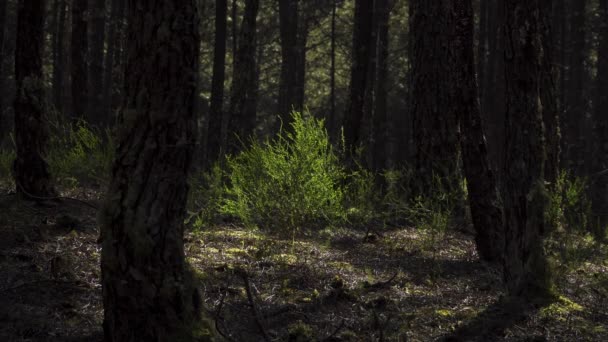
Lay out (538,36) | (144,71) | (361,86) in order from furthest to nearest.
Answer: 1. (361,86)
2. (538,36)
3. (144,71)

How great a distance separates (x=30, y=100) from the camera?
6.37m

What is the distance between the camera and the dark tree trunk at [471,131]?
6.09 m

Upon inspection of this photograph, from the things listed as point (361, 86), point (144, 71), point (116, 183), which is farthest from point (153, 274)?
point (361, 86)

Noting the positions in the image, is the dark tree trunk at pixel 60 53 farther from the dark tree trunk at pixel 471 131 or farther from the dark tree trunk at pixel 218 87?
the dark tree trunk at pixel 471 131

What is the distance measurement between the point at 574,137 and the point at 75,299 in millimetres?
18459

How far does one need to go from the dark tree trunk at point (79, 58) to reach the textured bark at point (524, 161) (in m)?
8.95

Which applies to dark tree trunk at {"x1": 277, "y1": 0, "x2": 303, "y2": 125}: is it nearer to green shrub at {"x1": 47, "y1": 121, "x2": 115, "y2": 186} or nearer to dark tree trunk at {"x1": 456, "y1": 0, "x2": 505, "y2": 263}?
green shrub at {"x1": 47, "y1": 121, "x2": 115, "y2": 186}

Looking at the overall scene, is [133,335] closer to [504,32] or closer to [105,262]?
[105,262]

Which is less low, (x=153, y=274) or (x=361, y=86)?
(x=361, y=86)

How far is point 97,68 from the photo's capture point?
14648 mm

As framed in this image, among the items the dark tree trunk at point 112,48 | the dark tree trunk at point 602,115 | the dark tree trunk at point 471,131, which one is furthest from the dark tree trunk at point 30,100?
the dark tree trunk at point 602,115

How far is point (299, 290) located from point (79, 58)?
893 cm

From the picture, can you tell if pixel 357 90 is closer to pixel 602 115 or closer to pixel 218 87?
pixel 218 87

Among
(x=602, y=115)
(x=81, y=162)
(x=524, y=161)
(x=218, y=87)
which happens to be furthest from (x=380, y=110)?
(x=524, y=161)
